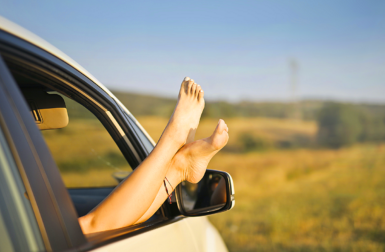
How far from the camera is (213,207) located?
1.49 m

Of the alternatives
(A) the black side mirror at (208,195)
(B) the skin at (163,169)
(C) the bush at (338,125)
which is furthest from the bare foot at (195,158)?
(C) the bush at (338,125)

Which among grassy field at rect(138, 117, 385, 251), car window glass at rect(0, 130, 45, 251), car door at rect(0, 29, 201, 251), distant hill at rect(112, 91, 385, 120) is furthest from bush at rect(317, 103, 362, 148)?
car window glass at rect(0, 130, 45, 251)

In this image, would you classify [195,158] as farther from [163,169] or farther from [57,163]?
[57,163]

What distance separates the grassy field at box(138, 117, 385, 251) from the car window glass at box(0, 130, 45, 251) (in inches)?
186

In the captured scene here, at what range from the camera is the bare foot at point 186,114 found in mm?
1459

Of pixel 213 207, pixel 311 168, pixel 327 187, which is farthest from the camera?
pixel 311 168

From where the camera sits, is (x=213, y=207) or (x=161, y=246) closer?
(x=161, y=246)

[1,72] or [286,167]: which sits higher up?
[1,72]

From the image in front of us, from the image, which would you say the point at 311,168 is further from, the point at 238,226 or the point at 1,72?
the point at 1,72

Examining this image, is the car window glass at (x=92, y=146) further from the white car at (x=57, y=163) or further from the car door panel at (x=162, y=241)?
the car door panel at (x=162, y=241)

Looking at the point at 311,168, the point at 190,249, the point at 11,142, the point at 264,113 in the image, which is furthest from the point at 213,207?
the point at 264,113

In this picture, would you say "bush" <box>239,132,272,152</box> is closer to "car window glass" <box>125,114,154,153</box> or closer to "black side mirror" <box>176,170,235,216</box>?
"black side mirror" <box>176,170,235,216</box>

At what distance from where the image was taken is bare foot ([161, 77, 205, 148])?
1.46m

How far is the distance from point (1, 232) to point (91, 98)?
0.71 m
